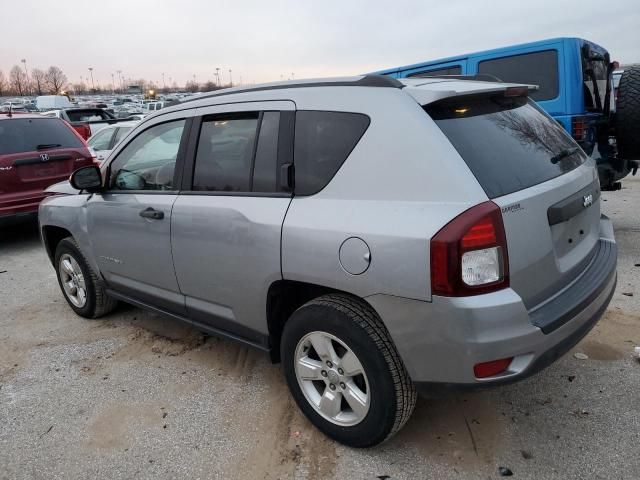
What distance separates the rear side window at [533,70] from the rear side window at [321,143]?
3.89 m

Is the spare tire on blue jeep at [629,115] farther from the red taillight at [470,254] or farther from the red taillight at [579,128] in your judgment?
the red taillight at [470,254]

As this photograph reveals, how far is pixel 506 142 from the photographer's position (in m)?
2.37

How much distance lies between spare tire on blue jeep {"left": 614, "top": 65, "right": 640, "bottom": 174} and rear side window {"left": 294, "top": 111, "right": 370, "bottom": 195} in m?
4.18

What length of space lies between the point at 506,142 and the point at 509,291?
0.74 m

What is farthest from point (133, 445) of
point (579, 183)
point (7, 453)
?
point (579, 183)

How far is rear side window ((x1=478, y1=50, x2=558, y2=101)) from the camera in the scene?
18.4ft

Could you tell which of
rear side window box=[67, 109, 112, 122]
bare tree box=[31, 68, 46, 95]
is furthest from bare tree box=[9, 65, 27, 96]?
rear side window box=[67, 109, 112, 122]

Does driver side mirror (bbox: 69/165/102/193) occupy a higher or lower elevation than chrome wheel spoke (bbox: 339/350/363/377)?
higher

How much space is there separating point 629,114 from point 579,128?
0.47m

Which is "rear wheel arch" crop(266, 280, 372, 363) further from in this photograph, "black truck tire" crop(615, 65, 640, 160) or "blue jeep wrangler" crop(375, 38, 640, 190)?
"black truck tire" crop(615, 65, 640, 160)

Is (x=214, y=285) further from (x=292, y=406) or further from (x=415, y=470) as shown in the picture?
(x=415, y=470)

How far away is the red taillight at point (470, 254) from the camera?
1972 millimetres

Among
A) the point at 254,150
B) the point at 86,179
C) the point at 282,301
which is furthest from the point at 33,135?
the point at 282,301

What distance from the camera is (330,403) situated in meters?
2.53
